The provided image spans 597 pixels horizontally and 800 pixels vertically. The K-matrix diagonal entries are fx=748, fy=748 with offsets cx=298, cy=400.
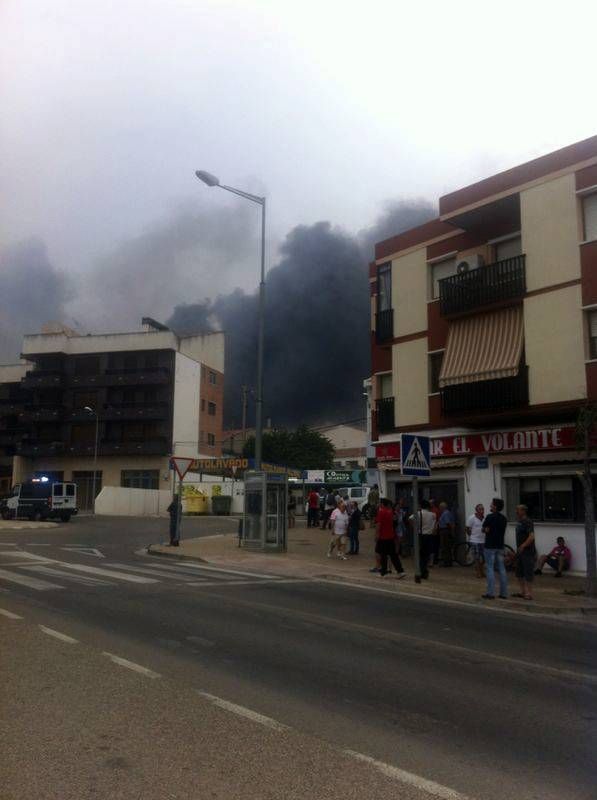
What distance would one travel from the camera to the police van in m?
41.9

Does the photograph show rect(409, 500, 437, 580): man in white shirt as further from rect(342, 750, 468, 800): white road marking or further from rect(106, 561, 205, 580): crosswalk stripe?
rect(342, 750, 468, 800): white road marking

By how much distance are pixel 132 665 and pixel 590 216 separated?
16580 mm

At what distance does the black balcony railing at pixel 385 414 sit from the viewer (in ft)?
81.9

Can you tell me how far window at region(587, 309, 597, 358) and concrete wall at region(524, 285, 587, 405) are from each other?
9.3 inches

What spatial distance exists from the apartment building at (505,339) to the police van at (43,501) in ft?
78.9

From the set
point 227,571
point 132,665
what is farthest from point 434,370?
point 132,665

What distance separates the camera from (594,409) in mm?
15398

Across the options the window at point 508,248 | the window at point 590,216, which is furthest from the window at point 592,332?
the window at point 508,248

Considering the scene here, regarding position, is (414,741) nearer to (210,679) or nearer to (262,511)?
(210,679)

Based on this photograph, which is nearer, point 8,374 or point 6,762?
point 6,762

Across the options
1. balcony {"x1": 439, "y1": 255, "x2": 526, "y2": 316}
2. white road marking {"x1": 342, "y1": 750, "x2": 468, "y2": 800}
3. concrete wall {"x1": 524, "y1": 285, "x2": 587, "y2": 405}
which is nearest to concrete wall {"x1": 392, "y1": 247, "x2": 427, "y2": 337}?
balcony {"x1": 439, "y1": 255, "x2": 526, "y2": 316}

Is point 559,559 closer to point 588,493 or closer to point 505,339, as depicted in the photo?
point 588,493

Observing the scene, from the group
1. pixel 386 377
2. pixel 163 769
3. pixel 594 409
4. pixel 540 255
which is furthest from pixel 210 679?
pixel 386 377

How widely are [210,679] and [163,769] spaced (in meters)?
2.24
